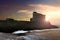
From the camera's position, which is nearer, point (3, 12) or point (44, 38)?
point (44, 38)

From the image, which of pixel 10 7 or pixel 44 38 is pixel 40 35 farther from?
pixel 10 7

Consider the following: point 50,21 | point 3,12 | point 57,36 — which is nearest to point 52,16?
point 50,21

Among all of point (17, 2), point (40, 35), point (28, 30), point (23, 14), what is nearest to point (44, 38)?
point (40, 35)

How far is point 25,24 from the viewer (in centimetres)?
126

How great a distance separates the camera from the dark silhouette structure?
1238 millimetres

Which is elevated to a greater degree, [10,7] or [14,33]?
[10,7]

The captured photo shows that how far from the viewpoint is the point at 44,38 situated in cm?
117

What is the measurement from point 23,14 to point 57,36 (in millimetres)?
380

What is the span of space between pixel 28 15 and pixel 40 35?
23 cm

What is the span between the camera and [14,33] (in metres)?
1.24

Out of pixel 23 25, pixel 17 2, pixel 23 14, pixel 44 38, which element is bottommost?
pixel 44 38

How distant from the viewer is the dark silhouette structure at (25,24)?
4.06ft

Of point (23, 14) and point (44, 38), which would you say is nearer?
point (44, 38)

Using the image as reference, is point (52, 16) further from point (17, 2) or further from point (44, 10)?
point (17, 2)
